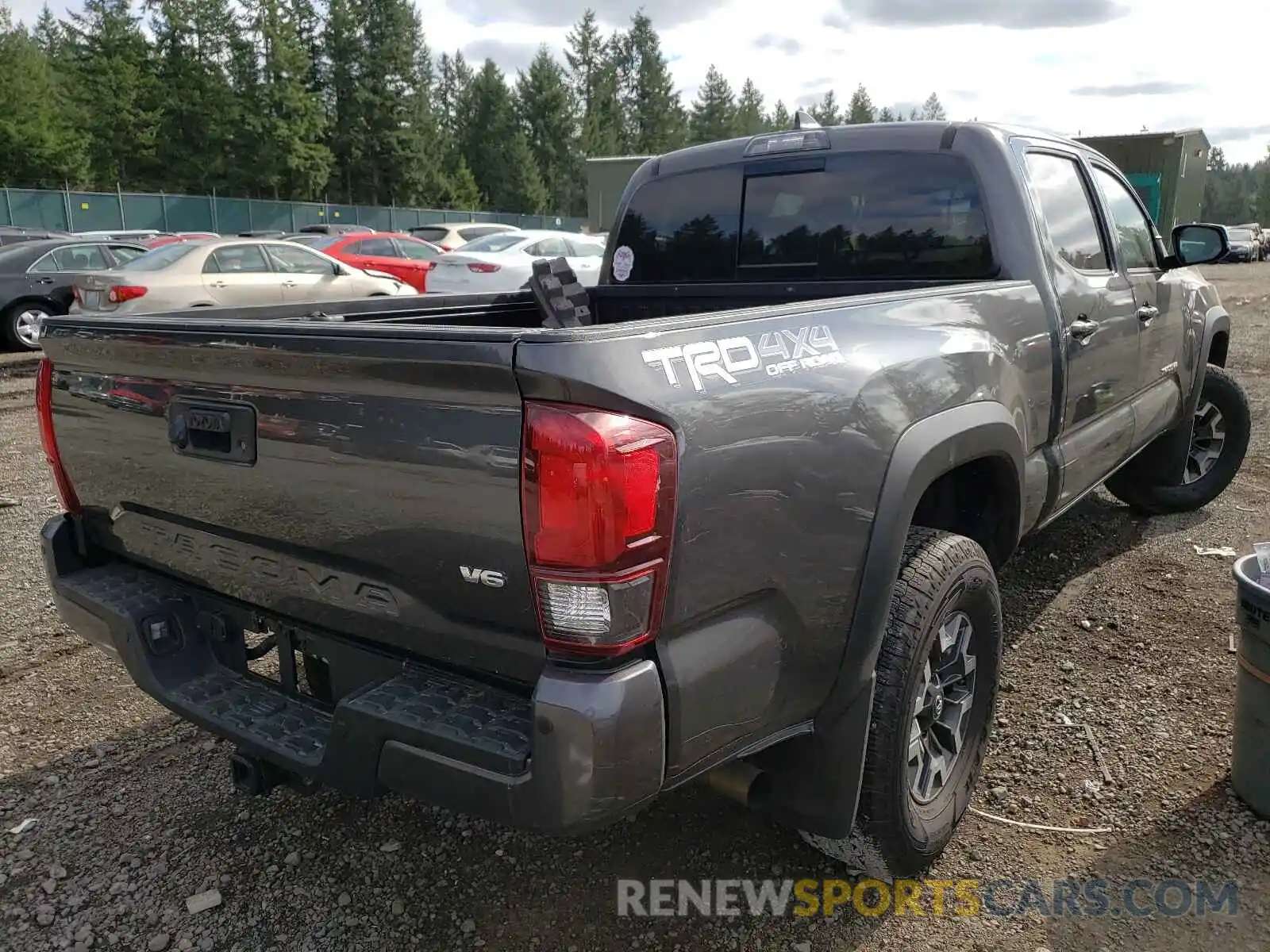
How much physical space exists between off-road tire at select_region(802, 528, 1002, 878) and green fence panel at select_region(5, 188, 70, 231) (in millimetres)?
39823

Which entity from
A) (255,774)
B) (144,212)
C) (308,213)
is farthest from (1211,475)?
(308,213)

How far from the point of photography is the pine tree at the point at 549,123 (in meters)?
68.1

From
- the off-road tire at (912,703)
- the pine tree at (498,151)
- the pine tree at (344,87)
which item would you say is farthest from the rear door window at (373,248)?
the pine tree at (498,151)

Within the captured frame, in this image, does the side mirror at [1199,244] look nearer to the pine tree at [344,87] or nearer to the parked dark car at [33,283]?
the parked dark car at [33,283]

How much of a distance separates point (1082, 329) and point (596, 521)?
246 cm

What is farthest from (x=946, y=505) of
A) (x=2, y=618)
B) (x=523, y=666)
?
(x=2, y=618)

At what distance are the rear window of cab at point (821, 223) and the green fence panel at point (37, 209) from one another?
3801cm

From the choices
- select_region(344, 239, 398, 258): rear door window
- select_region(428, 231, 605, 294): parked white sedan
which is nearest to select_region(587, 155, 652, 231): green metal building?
select_region(344, 239, 398, 258): rear door window

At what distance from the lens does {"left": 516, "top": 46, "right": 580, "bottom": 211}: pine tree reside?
68062mm

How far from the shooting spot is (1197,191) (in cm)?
2928

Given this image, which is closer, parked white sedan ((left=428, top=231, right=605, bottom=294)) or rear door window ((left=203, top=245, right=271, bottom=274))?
rear door window ((left=203, top=245, right=271, bottom=274))

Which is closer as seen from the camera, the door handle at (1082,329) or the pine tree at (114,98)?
the door handle at (1082,329)

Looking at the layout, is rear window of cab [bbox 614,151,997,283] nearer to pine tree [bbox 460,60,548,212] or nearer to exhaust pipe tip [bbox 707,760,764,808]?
exhaust pipe tip [bbox 707,760,764,808]

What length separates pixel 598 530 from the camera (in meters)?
1.64
